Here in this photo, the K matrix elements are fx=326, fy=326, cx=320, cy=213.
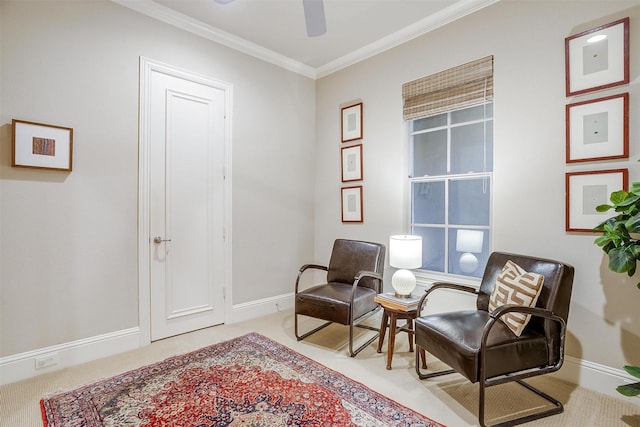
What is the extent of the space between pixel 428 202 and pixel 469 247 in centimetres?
58

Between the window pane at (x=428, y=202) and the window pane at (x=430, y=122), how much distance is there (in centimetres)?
56

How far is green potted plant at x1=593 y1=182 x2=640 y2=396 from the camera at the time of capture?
5.85ft

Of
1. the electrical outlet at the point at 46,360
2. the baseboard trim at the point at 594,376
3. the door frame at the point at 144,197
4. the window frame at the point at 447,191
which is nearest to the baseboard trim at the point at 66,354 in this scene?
the electrical outlet at the point at 46,360

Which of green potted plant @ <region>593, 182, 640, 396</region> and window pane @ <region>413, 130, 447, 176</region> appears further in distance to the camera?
window pane @ <region>413, 130, 447, 176</region>

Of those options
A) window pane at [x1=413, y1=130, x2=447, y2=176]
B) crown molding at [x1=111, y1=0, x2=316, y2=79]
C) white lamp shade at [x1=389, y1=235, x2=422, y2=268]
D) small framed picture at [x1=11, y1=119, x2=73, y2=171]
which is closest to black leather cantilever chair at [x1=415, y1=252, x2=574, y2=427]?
white lamp shade at [x1=389, y1=235, x2=422, y2=268]

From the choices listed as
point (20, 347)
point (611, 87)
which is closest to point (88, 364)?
point (20, 347)

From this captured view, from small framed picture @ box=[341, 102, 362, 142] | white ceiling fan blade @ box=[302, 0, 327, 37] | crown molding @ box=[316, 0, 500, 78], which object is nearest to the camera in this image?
white ceiling fan blade @ box=[302, 0, 327, 37]

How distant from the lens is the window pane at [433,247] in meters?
3.18

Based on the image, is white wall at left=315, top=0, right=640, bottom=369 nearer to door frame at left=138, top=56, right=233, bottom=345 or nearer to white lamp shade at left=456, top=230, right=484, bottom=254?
white lamp shade at left=456, top=230, right=484, bottom=254

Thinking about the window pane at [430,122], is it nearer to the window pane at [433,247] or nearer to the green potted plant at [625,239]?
the window pane at [433,247]

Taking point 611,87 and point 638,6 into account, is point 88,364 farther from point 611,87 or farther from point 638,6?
point 638,6

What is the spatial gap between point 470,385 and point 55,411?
2.66m

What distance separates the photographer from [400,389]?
2.23m

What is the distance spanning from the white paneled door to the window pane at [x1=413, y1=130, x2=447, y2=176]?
6.65 feet
